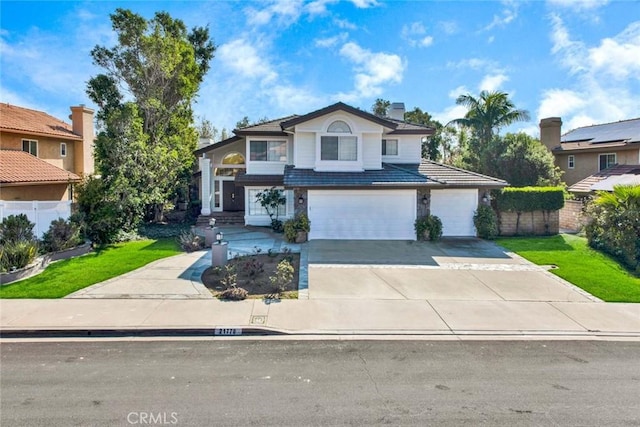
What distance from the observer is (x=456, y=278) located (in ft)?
37.5

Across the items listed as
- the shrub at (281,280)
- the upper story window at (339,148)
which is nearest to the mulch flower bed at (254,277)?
the shrub at (281,280)

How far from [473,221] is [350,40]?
10.7 m

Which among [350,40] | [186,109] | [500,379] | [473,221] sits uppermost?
[350,40]

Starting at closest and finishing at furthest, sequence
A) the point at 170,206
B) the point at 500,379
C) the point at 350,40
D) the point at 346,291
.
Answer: the point at 500,379
the point at 346,291
the point at 350,40
the point at 170,206

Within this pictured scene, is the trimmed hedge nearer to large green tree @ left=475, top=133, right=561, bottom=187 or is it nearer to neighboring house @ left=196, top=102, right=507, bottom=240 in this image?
neighboring house @ left=196, top=102, right=507, bottom=240

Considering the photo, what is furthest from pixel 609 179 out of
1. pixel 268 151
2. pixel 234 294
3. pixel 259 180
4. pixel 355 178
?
pixel 234 294

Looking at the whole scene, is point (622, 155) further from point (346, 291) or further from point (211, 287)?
point (211, 287)

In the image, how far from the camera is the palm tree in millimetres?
26484

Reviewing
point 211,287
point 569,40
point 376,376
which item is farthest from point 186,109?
point 376,376

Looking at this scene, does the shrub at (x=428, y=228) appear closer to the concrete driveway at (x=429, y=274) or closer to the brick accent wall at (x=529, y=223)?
the concrete driveway at (x=429, y=274)

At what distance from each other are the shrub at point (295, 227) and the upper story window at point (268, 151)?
17.4 feet

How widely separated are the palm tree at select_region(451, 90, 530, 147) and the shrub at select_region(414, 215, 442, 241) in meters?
12.3

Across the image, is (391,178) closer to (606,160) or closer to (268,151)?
(268,151)

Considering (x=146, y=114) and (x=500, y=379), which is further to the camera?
(x=146, y=114)
